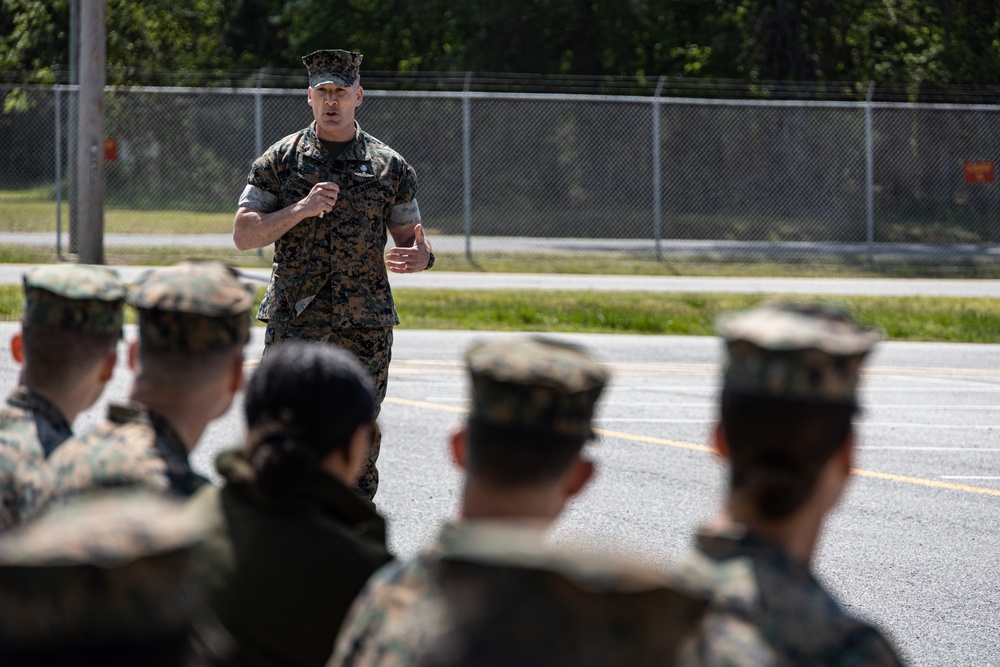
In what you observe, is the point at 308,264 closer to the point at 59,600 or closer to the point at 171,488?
the point at 171,488

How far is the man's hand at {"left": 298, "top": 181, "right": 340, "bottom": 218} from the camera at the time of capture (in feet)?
16.6

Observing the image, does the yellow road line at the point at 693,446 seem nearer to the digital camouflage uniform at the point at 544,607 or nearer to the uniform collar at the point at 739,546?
the uniform collar at the point at 739,546

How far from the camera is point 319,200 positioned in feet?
16.6

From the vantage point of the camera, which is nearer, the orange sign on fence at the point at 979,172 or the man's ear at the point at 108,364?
the man's ear at the point at 108,364

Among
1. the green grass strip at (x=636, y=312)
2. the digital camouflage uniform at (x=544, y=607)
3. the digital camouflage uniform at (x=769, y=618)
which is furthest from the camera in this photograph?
the green grass strip at (x=636, y=312)

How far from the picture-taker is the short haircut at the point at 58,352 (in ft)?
9.68

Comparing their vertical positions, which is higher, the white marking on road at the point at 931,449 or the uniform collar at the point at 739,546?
the uniform collar at the point at 739,546

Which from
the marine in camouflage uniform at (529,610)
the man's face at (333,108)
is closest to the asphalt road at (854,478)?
the man's face at (333,108)

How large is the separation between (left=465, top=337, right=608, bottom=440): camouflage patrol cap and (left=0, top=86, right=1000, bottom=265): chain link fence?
71.6ft

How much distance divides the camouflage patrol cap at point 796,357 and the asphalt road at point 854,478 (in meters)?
2.94

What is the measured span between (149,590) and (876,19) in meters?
37.3

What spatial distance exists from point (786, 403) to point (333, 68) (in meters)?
3.60

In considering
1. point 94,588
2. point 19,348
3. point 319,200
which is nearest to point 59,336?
point 19,348

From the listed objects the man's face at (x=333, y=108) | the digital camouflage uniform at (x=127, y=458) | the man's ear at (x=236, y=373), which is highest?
the man's face at (x=333, y=108)
